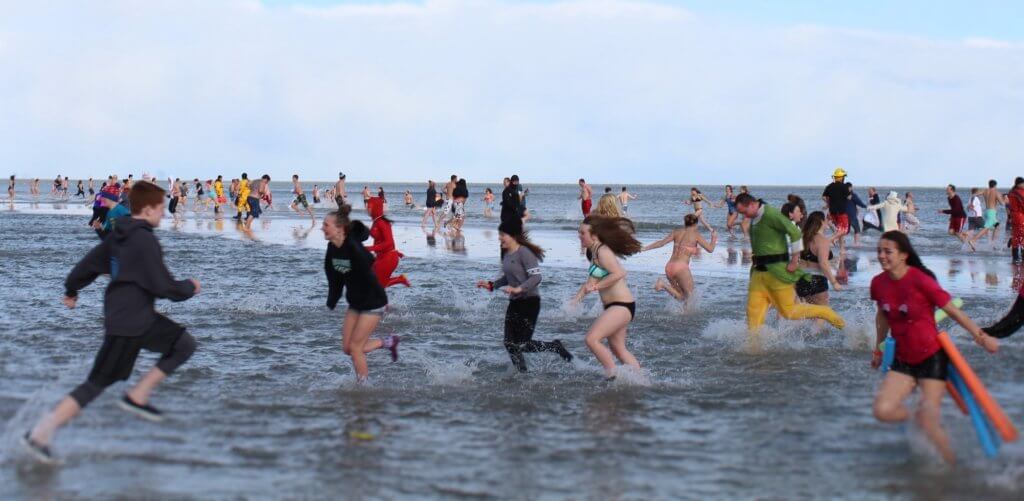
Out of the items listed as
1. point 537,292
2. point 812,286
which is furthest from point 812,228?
point 537,292

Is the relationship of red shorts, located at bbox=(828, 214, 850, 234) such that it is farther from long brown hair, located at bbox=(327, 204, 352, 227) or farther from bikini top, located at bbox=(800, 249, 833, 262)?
long brown hair, located at bbox=(327, 204, 352, 227)

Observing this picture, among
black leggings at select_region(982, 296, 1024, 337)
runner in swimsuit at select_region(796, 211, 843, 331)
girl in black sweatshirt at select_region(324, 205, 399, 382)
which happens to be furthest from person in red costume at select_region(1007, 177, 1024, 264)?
girl in black sweatshirt at select_region(324, 205, 399, 382)

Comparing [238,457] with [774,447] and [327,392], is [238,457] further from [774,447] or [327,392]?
[774,447]

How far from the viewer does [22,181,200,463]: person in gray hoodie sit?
6.24 meters

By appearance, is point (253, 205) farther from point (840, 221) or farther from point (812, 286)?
point (812, 286)

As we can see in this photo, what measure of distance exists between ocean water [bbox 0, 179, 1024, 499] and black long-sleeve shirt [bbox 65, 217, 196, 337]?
2.76ft

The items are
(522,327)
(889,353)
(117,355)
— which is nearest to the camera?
(117,355)

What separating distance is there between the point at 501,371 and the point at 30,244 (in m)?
20.1

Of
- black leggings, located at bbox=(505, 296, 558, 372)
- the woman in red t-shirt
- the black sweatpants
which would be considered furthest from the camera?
black leggings, located at bbox=(505, 296, 558, 372)

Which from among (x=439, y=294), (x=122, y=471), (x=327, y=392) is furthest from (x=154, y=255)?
(x=439, y=294)

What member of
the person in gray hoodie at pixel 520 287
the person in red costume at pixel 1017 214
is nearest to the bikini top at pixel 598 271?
the person in gray hoodie at pixel 520 287

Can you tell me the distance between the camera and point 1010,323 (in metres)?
8.84

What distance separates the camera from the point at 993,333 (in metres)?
8.73

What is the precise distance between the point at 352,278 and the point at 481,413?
1.49 meters
